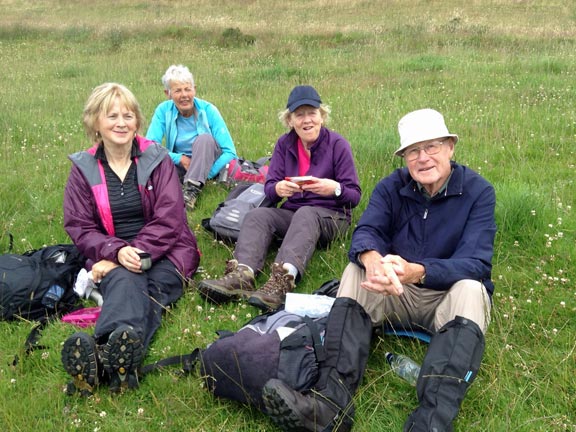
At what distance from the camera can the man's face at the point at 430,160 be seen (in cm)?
387

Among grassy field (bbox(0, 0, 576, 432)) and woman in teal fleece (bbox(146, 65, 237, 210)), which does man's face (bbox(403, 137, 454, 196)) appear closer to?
grassy field (bbox(0, 0, 576, 432))

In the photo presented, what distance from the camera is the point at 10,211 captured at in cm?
679

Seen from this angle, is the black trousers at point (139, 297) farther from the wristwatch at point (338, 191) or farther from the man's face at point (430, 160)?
the man's face at point (430, 160)

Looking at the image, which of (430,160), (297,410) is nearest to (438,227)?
(430,160)

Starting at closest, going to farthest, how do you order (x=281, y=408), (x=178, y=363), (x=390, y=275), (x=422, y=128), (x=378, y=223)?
(x=281, y=408) < (x=390, y=275) < (x=422, y=128) < (x=178, y=363) < (x=378, y=223)

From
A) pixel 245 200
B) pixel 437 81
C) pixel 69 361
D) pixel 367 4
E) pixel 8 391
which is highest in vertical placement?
pixel 367 4

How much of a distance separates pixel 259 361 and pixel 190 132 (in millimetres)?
4913

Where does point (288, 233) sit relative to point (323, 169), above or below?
below

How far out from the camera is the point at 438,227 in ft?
13.0

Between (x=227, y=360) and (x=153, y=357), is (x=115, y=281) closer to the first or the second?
(x=153, y=357)

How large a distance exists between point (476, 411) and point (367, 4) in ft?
95.0

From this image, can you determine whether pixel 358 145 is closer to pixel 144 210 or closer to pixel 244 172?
pixel 244 172

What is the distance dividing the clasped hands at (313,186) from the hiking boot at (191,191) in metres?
1.95

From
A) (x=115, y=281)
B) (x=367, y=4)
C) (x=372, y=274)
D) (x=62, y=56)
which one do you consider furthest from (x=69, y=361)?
(x=367, y=4)
